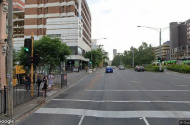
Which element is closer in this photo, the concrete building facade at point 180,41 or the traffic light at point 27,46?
the traffic light at point 27,46

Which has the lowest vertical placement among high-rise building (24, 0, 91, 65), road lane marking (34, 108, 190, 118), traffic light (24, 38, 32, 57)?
road lane marking (34, 108, 190, 118)

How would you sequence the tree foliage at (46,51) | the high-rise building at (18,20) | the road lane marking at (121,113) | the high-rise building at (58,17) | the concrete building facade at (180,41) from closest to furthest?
the road lane marking at (121,113) → the tree foliage at (46,51) → the high-rise building at (58,17) → the high-rise building at (18,20) → the concrete building facade at (180,41)

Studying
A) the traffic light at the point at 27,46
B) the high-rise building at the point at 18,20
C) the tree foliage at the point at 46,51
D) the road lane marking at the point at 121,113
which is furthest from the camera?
the high-rise building at the point at 18,20

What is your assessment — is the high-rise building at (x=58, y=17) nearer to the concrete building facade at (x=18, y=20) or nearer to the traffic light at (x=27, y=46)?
the concrete building facade at (x=18, y=20)

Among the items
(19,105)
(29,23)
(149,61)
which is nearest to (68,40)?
(29,23)

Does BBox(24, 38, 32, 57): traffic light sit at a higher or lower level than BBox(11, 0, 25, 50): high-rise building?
lower

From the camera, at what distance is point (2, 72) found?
542 inches

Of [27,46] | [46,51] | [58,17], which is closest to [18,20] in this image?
[58,17]

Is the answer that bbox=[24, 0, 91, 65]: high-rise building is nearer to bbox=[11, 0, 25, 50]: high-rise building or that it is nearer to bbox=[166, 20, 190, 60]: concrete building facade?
bbox=[11, 0, 25, 50]: high-rise building

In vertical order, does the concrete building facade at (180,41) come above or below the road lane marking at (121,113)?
above

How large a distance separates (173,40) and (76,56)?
3152 inches

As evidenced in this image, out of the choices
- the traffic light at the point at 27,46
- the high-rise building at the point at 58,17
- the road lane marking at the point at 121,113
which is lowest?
the road lane marking at the point at 121,113

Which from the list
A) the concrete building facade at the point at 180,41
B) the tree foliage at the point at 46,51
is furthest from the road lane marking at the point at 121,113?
the concrete building facade at the point at 180,41

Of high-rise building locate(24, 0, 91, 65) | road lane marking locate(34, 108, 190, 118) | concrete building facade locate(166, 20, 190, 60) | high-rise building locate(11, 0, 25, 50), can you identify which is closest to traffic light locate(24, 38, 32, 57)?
road lane marking locate(34, 108, 190, 118)
